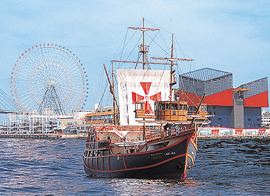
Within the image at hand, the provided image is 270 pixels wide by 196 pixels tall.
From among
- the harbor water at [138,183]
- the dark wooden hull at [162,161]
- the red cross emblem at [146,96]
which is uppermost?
the red cross emblem at [146,96]

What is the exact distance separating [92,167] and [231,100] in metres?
125

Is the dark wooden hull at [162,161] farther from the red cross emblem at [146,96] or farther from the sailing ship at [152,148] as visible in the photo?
the red cross emblem at [146,96]

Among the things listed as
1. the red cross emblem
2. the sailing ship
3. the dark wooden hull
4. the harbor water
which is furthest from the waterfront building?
the dark wooden hull

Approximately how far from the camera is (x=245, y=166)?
4978 centimetres

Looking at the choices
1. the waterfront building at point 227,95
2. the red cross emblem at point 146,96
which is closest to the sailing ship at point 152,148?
the red cross emblem at point 146,96

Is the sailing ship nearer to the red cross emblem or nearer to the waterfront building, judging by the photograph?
the red cross emblem

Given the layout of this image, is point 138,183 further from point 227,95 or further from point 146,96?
point 227,95

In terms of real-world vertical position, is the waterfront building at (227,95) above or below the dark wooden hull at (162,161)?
above

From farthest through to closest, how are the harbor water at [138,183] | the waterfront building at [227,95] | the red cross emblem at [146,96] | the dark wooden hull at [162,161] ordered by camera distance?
the waterfront building at [227,95]
the red cross emblem at [146,96]
the dark wooden hull at [162,161]
the harbor water at [138,183]

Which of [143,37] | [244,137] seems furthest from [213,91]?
[143,37]

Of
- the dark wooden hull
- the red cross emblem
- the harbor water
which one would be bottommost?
the harbor water

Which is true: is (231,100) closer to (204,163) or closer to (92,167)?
(204,163)

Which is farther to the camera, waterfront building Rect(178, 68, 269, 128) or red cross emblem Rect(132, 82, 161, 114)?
waterfront building Rect(178, 68, 269, 128)

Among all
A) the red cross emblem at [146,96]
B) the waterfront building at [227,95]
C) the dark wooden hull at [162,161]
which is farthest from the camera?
the waterfront building at [227,95]
